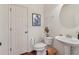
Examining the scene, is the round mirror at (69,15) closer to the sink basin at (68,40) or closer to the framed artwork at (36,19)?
the sink basin at (68,40)

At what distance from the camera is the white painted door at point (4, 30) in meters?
1.61

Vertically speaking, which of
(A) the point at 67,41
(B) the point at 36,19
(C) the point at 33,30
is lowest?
(A) the point at 67,41

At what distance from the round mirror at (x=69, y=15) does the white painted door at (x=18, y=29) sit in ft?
1.81

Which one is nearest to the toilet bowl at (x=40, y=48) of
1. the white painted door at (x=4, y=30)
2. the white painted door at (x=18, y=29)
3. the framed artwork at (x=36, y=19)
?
the white painted door at (x=18, y=29)

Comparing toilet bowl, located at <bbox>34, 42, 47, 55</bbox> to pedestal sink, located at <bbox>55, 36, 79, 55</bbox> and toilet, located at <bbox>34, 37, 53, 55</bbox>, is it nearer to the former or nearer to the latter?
toilet, located at <bbox>34, 37, 53, 55</bbox>

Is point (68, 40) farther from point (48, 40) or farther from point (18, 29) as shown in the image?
point (18, 29)

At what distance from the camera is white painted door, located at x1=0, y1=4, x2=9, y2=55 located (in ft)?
5.29

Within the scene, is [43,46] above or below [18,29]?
below

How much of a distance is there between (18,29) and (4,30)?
0.64 ft

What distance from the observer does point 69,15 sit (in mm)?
1696

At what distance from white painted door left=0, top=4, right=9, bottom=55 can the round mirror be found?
78cm

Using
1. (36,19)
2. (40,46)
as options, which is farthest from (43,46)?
(36,19)
